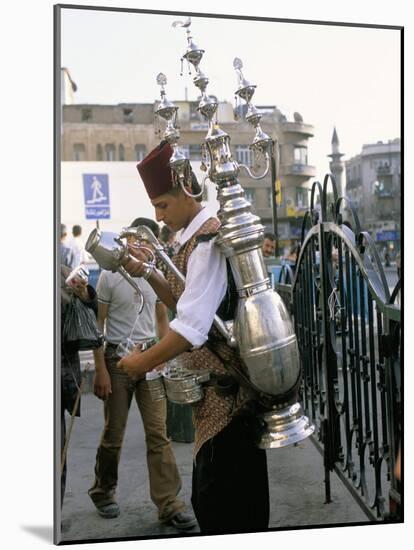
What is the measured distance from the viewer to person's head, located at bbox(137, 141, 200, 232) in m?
2.56

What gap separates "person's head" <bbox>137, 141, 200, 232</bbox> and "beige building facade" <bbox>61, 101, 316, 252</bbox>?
6.0 inches

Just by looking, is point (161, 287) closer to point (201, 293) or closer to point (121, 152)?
point (201, 293)

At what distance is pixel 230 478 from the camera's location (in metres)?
2.48

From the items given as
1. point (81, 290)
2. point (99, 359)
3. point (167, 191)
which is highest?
point (167, 191)

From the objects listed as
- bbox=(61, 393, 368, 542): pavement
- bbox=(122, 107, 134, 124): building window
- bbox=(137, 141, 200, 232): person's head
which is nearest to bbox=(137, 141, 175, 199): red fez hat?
bbox=(137, 141, 200, 232): person's head

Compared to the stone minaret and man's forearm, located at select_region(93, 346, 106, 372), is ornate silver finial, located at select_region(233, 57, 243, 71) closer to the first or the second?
the stone minaret

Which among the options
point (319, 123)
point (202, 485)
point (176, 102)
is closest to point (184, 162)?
point (176, 102)

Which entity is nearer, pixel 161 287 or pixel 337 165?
pixel 161 287

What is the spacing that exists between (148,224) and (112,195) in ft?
0.62

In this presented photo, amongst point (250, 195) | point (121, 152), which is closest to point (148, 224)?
point (121, 152)

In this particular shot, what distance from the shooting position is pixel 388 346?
285cm

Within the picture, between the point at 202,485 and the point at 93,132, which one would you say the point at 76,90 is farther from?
the point at 202,485

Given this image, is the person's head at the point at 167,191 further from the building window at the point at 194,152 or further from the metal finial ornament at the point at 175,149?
the building window at the point at 194,152

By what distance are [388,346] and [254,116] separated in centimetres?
100
